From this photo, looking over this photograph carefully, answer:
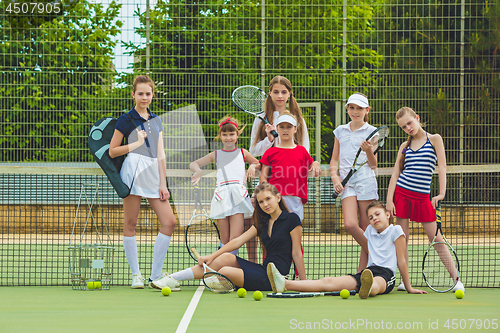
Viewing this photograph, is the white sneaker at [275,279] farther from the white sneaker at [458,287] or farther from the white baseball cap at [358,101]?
the white baseball cap at [358,101]

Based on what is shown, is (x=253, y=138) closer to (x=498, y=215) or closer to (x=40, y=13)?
(x=498, y=215)

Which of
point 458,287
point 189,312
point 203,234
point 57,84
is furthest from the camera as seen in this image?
point 57,84

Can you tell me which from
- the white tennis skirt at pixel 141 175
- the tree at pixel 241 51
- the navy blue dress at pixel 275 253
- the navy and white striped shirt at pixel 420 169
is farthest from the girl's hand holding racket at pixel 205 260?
the tree at pixel 241 51

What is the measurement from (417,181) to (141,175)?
222 cm

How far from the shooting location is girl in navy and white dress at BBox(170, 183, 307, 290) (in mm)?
4465

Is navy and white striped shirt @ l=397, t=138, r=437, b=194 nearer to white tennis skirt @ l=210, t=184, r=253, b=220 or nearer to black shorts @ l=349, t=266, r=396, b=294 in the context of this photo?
black shorts @ l=349, t=266, r=396, b=294

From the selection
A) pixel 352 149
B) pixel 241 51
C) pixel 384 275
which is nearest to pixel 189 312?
pixel 384 275

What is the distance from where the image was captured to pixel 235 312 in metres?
3.65

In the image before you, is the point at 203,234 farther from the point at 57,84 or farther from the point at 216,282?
the point at 57,84

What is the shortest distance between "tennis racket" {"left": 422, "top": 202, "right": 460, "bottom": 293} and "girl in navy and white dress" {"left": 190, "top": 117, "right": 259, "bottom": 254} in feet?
4.94

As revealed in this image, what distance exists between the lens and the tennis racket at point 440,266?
4.59m

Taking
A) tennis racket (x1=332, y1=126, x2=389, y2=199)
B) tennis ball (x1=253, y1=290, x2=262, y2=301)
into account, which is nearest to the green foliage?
tennis racket (x1=332, y1=126, x2=389, y2=199)

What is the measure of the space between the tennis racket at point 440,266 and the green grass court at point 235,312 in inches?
6.7

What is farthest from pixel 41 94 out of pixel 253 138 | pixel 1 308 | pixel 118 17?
pixel 1 308
